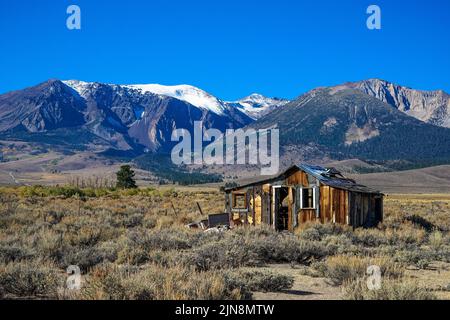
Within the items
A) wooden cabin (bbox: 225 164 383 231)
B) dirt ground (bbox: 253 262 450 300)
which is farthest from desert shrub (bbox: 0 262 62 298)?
wooden cabin (bbox: 225 164 383 231)

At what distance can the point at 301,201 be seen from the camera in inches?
818

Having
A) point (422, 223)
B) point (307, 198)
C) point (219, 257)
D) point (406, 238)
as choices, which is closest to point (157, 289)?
point (219, 257)

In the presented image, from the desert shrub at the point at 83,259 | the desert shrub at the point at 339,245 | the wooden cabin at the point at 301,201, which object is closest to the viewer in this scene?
the desert shrub at the point at 83,259

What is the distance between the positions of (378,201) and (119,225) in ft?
37.3

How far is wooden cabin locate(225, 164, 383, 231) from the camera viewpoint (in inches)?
797

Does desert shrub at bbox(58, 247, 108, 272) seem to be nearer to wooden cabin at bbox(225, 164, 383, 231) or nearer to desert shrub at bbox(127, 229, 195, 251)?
desert shrub at bbox(127, 229, 195, 251)

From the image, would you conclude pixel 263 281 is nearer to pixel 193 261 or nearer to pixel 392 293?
pixel 193 261

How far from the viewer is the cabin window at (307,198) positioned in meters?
20.6

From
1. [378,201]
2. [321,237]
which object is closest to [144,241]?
[321,237]

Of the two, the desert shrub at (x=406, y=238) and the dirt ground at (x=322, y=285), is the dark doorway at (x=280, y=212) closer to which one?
the desert shrub at (x=406, y=238)

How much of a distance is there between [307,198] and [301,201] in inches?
15.4

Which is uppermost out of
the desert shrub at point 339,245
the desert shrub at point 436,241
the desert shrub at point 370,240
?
the desert shrub at point 339,245

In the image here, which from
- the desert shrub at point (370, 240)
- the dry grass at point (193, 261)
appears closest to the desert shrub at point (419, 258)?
the dry grass at point (193, 261)
